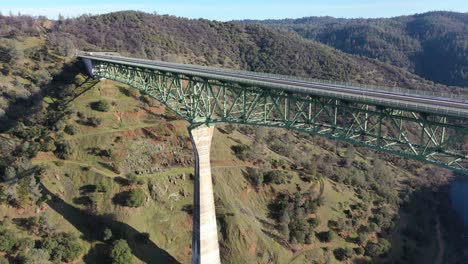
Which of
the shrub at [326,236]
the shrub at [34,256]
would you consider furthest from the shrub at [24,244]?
the shrub at [326,236]

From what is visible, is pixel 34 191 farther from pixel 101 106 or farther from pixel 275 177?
pixel 275 177

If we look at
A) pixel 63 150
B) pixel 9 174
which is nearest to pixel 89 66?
pixel 63 150

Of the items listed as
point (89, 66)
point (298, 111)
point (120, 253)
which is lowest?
point (120, 253)

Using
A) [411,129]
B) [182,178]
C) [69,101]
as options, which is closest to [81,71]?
[69,101]

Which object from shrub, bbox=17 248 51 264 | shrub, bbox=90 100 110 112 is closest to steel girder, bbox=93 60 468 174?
shrub, bbox=90 100 110 112

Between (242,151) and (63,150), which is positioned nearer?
(63,150)

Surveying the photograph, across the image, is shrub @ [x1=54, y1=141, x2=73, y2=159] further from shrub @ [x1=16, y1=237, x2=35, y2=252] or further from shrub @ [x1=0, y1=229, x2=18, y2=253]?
shrub @ [x1=16, y1=237, x2=35, y2=252]
